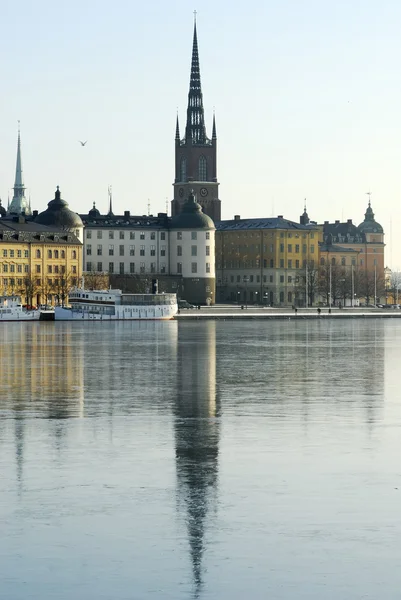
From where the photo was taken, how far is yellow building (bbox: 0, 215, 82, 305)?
177250mm

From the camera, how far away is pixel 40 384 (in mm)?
41281

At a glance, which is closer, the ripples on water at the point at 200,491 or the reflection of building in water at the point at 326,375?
the ripples on water at the point at 200,491

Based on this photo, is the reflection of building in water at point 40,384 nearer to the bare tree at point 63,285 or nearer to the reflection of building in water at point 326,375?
the reflection of building in water at point 326,375

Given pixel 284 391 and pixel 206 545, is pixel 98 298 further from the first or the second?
pixel 206 545

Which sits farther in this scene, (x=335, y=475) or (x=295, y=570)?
(x=335, y=475)

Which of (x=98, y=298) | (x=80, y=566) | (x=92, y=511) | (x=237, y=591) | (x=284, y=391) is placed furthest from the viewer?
(x=98, y=298)

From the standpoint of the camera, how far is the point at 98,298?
148m

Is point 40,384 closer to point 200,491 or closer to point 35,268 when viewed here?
point 200,491

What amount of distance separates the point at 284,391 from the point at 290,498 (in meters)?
19.2

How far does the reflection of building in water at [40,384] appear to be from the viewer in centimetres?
3058

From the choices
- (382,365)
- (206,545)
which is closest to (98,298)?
(382,365)

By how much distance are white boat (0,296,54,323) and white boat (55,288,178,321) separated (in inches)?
68.0

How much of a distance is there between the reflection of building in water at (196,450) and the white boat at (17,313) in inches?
3684

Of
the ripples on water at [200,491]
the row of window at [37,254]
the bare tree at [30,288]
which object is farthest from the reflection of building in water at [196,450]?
the row of window at [37,254]
